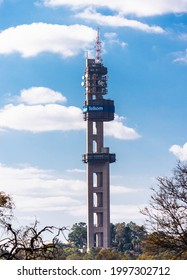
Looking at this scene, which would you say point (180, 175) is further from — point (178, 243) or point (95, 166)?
point (95, 166)

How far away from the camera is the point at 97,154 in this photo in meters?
141

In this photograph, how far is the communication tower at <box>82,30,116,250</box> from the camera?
5354 inches

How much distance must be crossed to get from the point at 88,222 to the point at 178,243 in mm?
113979

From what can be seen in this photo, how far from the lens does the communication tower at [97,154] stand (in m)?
136

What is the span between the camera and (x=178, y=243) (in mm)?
23172

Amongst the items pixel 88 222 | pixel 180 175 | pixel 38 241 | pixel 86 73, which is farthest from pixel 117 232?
pixel 38 241

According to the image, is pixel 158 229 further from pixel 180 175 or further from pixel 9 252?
pixel 9 252
